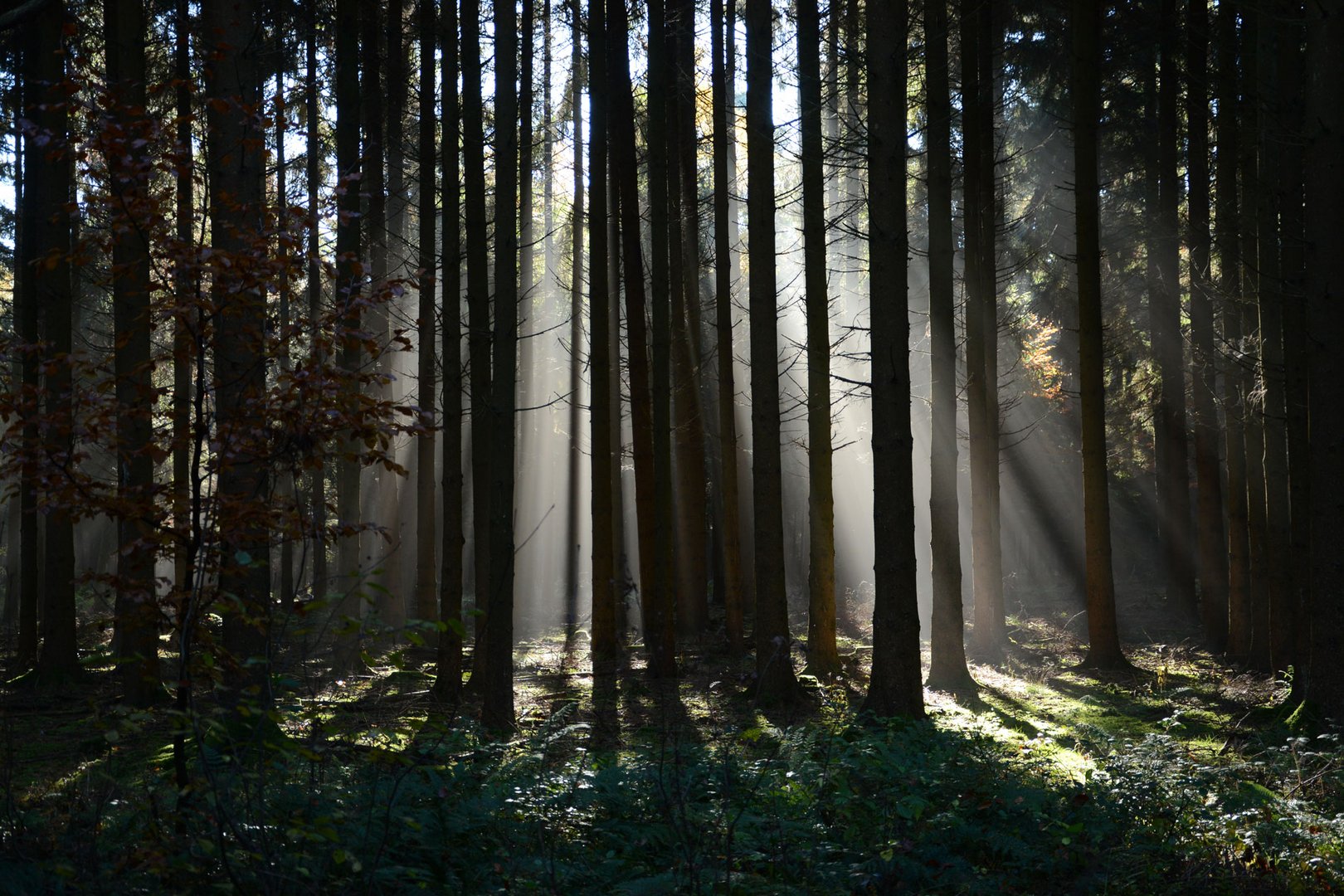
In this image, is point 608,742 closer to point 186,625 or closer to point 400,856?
point 400,856

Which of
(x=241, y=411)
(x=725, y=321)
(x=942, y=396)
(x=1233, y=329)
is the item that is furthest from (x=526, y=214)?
(x=241, y=411)

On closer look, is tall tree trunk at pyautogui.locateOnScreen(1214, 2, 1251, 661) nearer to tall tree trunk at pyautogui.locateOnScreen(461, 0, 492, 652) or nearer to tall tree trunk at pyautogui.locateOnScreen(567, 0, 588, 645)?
tall tree trunk at pyautogui.locateOnScreen(461, 0, 492, 652)

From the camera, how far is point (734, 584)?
16.4 meters

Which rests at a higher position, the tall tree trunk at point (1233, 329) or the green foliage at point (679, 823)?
the tall tree trunk at point (1233, 329)

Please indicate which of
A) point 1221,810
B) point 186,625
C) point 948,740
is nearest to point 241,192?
point 186,625

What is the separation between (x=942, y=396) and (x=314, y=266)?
9478 millimetres

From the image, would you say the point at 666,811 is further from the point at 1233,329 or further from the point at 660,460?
the point at 1233,329

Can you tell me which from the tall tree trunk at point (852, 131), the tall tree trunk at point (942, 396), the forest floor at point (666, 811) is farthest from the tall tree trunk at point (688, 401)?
the forest floor at point (666, 811)

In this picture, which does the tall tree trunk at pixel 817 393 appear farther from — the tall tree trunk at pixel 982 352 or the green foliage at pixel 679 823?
the green foliage at pixel 679 823

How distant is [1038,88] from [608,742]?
16.2m

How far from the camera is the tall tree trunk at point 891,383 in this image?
9305 mm

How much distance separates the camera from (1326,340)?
9.08 metres

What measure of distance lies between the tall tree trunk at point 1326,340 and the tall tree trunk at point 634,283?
7.82 metres

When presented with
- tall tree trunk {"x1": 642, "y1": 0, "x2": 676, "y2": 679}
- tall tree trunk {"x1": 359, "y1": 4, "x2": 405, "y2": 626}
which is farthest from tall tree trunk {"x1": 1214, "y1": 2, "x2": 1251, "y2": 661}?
tall tree trunk {"x1": 359, "y1": 4, "x2": 405, "y2": 626}
